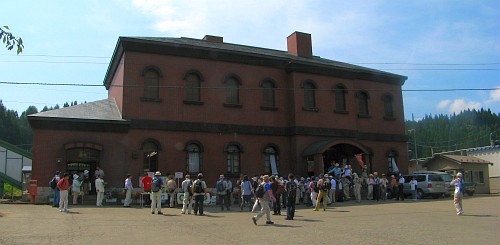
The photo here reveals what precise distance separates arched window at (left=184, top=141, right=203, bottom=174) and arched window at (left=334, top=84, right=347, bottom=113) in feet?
34.5

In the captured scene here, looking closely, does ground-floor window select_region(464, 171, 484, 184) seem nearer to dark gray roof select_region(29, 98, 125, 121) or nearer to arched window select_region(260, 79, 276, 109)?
arched window select_region(260, 79, 276, 109)

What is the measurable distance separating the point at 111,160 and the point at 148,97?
13.4 feet

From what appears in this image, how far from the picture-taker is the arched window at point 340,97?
31.5 m

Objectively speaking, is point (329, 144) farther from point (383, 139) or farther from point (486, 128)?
point (486, 128)

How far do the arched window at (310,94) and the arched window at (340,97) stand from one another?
189 centimetres

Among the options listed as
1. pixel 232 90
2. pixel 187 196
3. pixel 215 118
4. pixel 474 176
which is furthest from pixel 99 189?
pixel 474 176

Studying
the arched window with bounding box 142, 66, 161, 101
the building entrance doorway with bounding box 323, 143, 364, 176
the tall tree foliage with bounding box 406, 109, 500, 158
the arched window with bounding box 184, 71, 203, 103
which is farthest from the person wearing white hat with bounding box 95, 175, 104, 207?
the tall tree foliage with bounding box 406, 109, 500, 158

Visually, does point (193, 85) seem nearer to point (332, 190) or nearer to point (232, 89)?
point (232, 89)

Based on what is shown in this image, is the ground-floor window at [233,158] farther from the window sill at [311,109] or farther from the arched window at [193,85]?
the window sill at [311,109]

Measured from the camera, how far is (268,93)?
1166 inches

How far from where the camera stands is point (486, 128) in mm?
107750

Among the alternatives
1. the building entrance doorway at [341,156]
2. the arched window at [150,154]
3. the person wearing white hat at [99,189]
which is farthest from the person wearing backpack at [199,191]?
the building entrance doorway at [341,156]

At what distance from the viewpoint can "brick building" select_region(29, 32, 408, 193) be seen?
24.2m

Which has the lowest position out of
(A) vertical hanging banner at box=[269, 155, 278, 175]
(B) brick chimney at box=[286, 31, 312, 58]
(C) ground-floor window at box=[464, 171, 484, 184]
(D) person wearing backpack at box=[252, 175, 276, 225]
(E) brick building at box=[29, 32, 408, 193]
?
(D) person wearing backpack at box=[252, 175, 276, 225]
